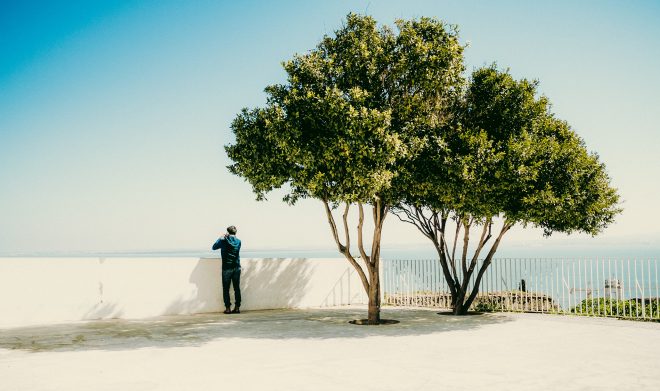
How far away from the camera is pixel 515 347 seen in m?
9.35

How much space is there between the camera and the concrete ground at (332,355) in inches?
264

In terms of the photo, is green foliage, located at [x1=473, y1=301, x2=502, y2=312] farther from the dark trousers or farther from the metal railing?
the dark trousers

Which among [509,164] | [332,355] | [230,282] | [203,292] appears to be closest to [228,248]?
[230,282]

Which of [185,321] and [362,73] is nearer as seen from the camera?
[362,73]

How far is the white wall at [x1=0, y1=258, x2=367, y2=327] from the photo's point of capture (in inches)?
502

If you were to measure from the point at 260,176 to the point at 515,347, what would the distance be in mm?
6519

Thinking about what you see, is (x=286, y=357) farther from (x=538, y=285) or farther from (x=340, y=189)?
(x=538, y=285)

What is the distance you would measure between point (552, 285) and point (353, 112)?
8.43 meters

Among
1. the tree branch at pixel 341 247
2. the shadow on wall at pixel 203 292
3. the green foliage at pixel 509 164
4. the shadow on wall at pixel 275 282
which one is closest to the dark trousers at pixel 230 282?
the shadow on wall at pixel 203 292

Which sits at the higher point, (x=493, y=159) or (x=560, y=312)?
(x=493, y=159)

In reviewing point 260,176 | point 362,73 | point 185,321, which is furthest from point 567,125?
point 185,321

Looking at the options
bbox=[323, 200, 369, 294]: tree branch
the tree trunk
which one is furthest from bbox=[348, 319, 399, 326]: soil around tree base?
bbox=[323, 200, 369, 294]: tree branch

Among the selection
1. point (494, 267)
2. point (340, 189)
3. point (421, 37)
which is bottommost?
point (494, 267)

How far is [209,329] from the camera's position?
12.0 metres
